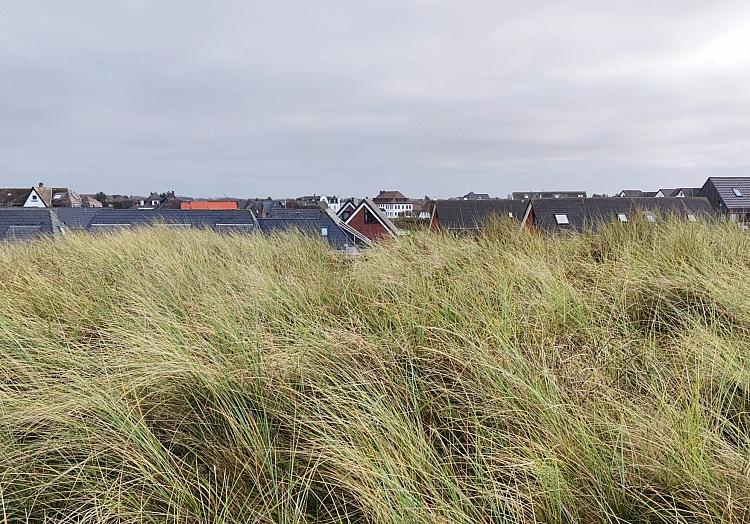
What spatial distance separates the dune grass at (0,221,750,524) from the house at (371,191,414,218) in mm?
89721

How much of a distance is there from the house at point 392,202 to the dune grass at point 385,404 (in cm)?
8972

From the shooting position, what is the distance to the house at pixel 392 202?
93.2 metres

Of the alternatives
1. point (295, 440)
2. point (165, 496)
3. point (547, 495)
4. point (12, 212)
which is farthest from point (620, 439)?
point (12, 212)

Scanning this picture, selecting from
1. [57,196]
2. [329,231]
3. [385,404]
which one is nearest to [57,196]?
[57,196]

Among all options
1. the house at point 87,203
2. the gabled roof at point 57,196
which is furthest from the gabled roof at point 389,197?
the gabled roof at point 57,196

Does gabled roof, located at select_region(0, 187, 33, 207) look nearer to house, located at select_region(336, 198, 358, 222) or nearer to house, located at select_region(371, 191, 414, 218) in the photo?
house, located at select_region(336, 198, 358, 222)

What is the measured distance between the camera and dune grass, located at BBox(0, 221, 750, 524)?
985 millimetres

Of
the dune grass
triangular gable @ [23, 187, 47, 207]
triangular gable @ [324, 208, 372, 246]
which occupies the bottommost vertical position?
the dune grass

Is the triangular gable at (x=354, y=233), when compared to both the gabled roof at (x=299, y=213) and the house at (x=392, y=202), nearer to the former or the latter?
the gabled roof at (x=299, y=213)

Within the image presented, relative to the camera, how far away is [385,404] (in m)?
1.29

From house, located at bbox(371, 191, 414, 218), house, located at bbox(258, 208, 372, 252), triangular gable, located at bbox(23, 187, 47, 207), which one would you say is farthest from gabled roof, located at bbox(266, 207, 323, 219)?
house, located at bbox(371, 191, 414, 218)

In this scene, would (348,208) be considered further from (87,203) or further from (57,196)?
(87,203)

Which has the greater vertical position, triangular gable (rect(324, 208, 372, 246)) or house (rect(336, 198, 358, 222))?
house (rect(336, 198, 358, 222))

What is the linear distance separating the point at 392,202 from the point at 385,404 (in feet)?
317
